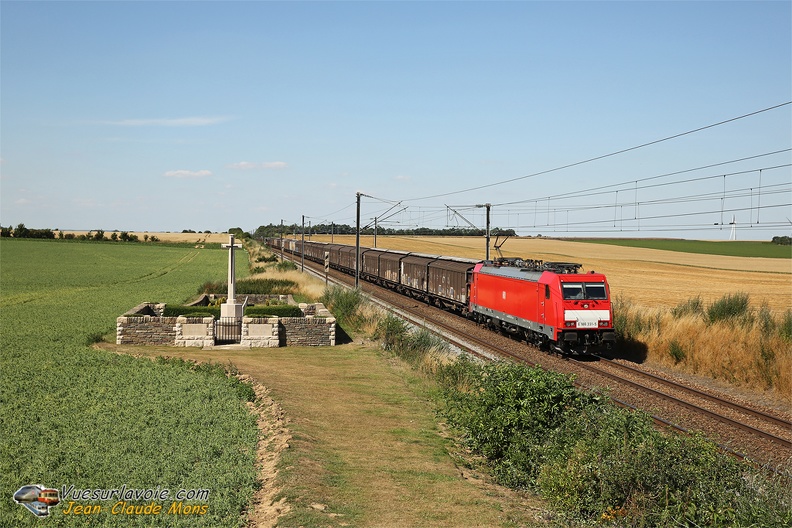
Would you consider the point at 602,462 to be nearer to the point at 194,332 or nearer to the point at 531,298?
the point at 531,298

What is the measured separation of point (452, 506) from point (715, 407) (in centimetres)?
1131

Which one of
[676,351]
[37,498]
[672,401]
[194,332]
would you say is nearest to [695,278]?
[676,351]

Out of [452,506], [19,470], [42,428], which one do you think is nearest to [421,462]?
[452,506]

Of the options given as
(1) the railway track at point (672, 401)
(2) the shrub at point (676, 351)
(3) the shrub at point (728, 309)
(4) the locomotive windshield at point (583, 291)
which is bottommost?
(1) the railway track at point (672, 401)

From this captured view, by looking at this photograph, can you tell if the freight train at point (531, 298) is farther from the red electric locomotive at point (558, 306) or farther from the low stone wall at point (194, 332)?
the low stone wall at point (194, 332)

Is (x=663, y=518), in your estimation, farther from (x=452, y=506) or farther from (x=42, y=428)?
(x=42, y=428)

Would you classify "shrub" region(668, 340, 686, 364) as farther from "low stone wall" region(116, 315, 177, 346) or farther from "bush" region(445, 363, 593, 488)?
"low stone wall" region(116, 315, 177, 346)

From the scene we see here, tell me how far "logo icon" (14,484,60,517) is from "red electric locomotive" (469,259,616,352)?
57.8 feet

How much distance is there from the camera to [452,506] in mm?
9797

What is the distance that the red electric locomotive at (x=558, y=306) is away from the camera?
2359 centimetres

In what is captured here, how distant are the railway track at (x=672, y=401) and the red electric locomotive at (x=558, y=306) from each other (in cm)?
85

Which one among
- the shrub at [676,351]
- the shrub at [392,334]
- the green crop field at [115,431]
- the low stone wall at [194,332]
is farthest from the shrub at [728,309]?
the low stone wall at [194,332]

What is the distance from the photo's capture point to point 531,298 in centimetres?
2577

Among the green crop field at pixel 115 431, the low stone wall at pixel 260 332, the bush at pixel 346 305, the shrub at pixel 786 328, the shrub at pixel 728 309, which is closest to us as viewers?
the green crop field at pixel 115 431
